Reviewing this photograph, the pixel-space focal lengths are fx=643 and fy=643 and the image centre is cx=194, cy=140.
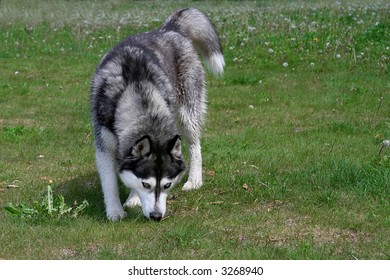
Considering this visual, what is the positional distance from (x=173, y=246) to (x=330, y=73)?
26.7 ft

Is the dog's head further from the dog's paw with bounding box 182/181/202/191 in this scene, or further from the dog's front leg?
the dog's paw with bounding box 182/181/202/191

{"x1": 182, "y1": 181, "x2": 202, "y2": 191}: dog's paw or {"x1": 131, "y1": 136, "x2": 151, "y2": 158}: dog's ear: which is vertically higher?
{"x1": 131, "y1": 136, "x2": 151, "y2": 158}: dog's ear

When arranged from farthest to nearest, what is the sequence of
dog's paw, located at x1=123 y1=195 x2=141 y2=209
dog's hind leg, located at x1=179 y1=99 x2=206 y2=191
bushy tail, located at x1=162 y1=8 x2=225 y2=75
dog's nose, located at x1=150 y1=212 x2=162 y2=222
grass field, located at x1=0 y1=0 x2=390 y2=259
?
bushy tail, located at x1=162 y1=8 x2=225 y2=75, dog's hind leg, located at x1=179 y1=99 x2=206 y2=191, dog's paw, located at x1=123 y1=195 x2=141 y2=209, dog's nose, located at x1=150 y1=212 x2=162 y2=222, grass field, located at x1=0 y1=0 x2=390 y2=259

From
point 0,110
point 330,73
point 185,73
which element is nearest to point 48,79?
point 0,110

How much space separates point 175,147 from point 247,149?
2.54 metres

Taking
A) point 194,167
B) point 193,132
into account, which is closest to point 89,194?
point 194,167

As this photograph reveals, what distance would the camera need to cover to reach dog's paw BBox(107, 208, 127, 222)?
591 cm

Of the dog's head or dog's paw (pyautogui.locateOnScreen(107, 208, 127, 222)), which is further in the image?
dog's paw (pyautogui.locateOnScreen(107, 208, 127, 222))

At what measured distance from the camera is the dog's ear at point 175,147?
5543mm

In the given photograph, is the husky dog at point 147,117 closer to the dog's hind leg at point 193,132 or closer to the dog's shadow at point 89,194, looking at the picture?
the dog's hind leg at point 193,132

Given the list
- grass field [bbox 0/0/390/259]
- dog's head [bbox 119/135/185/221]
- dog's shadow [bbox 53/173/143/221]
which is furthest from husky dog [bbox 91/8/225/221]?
grass field [bbox 0/0/390/259]

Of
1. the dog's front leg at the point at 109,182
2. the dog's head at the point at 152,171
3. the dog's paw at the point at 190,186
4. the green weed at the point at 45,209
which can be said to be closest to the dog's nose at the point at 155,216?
the dog's head at the point at 152,171

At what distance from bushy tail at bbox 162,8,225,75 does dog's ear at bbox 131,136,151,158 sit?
2.59 metres

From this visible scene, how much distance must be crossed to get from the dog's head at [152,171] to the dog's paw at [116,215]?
1.48 feet
